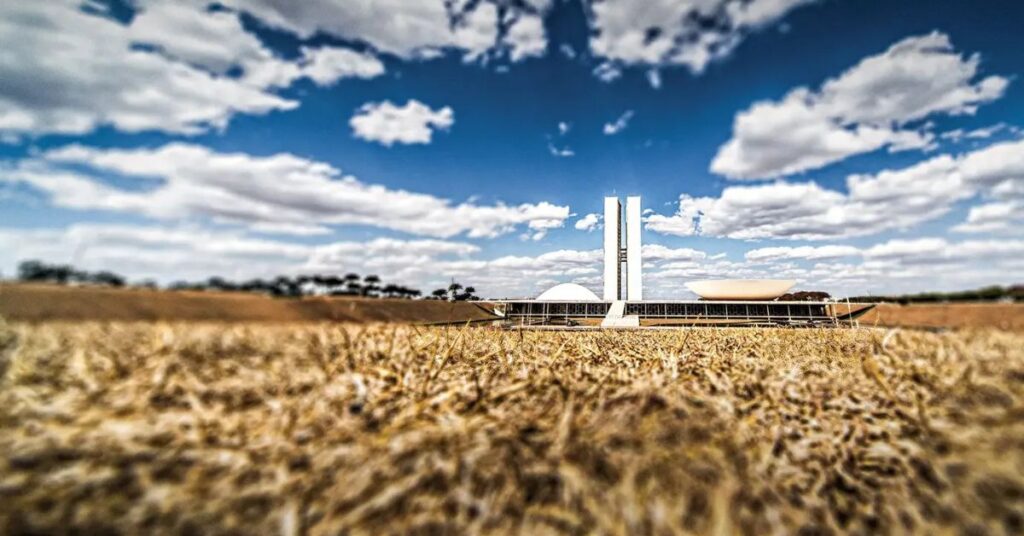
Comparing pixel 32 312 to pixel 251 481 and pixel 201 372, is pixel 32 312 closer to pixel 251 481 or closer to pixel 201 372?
pixel 201 372

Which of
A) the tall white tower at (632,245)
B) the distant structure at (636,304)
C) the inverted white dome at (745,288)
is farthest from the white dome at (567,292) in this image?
the inverted white dome at (745,288)

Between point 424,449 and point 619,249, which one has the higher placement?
point 619,249

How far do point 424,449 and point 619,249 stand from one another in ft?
245

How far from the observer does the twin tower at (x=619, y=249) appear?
71375 mm

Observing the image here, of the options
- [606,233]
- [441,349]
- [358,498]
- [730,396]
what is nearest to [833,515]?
[730,396]

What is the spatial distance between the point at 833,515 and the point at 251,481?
2405 millimetres

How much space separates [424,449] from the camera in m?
1.75

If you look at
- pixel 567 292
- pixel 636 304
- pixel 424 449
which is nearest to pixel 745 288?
pixel 636 304

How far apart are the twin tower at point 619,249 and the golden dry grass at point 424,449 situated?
6985cm

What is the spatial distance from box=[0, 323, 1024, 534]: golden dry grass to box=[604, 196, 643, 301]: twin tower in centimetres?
6985

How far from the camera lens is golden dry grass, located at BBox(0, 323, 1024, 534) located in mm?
1405

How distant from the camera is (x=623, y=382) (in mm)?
2861

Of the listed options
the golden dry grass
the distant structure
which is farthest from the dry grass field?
the distant structure

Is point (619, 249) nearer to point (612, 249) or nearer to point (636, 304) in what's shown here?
point (612, 249)
